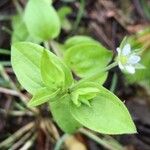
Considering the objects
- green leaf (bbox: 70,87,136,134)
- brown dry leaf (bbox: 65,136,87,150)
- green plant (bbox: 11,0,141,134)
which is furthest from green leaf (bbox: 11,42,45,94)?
brown dry leaf (bbox: 65,136,87,150)

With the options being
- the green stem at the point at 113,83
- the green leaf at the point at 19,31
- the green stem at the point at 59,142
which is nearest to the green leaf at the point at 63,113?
the green stem at the point at 59,142

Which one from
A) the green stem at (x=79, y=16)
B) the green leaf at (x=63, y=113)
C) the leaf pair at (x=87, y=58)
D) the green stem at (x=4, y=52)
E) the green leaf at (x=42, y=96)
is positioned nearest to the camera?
the green leaf at (x=42, y=96)

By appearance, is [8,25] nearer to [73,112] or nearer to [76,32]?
[76,32]

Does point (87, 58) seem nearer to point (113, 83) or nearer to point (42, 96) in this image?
point (113, 83)

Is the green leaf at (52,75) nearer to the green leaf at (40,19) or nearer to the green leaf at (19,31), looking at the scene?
the green leaf at (40,19)

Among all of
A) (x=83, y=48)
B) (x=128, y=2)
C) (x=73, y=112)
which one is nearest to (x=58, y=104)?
(x=73, y=112)

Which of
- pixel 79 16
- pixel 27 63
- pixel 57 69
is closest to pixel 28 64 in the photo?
pixel 27 63

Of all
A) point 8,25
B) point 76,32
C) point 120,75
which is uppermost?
point 8,25
